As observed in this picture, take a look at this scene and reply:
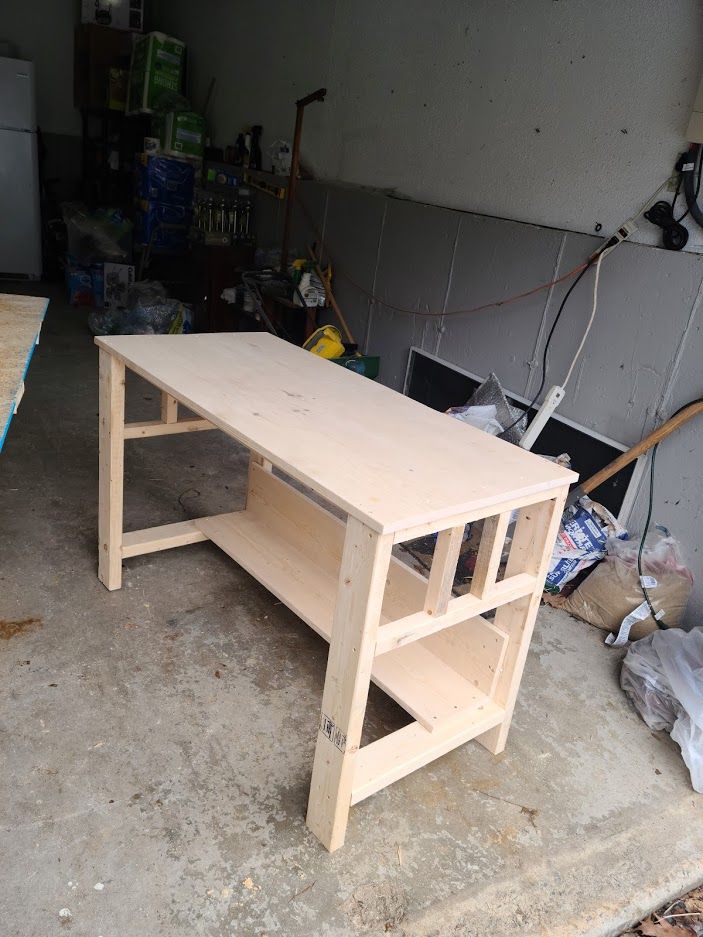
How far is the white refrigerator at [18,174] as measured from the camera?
19.9 ft

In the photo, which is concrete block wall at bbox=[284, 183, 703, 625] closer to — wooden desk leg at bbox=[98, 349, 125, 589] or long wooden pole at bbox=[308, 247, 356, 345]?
long wooden pole at bbox=[308, 247, 356, 345]

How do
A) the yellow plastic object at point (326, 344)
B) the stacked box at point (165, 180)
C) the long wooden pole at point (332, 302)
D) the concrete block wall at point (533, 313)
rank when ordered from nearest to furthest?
the concrete block wall at point (533, 313), the yellow plastic object at point (326, 344), the long wooden pole at point (332, 302), the stacked box at point (165, 180)

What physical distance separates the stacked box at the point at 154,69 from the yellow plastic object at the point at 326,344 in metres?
3.49

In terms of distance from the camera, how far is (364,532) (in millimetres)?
1282

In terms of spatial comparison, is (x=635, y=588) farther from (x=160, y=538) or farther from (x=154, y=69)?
(x=154, y=69)

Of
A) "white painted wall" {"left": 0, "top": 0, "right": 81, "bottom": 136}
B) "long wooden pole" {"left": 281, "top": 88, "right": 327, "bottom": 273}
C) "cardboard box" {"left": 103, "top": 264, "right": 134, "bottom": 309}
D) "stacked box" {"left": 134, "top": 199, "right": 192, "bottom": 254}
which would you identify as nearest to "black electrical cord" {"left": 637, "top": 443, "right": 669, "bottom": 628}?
"long wooden pole" {"left": 281, "top": 88, "right": 327, "bottom": 273}

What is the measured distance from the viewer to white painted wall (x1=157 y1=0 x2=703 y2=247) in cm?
259

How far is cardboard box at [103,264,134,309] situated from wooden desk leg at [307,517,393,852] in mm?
4931

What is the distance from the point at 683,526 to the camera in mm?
2527

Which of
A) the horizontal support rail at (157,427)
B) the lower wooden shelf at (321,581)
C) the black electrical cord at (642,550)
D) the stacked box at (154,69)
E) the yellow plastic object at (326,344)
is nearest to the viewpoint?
the lower wooden shelf at (321,581)

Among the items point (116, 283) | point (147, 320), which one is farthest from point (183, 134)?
point (147, 320)

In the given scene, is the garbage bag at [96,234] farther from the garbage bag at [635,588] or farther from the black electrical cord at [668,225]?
the garbage bag at [635,588]

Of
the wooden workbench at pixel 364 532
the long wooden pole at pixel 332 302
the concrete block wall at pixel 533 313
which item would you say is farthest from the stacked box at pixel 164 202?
the wooden workbench at pixel 364 532

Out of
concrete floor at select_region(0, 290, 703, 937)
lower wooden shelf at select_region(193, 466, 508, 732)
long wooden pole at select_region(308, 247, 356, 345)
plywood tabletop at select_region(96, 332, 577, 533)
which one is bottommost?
concrete floor at select_region(0, 290, 703, 937)
